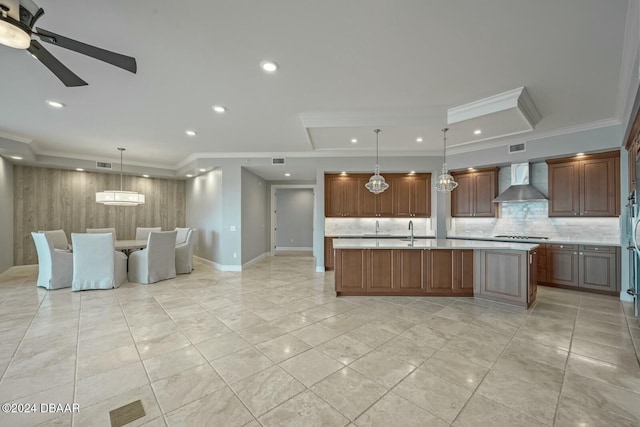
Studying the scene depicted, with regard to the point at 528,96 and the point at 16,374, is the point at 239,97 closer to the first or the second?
the point at 16,374

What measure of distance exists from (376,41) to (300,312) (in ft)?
10.5

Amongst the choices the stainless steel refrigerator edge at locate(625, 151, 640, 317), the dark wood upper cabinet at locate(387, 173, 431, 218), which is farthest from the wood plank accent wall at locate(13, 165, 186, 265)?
the stainless steel refrigerator edge at locate(625, 151, 640, 317)

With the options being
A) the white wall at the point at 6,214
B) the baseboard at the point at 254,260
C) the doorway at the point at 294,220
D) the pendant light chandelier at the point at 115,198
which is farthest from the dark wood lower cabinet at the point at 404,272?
the white wall at the point at 6,214

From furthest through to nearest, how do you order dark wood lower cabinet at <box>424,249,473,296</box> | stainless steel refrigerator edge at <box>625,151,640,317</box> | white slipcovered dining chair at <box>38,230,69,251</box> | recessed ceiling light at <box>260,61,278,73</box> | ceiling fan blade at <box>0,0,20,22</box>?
white slipcovered dining chair at <box>38,230,69,251</box> < dark wood lower cabinet at <box>424,249,473,296</box> < stainless steel refrigerator edge at <box>625,151,640,317</box> < recessed ceiling light at <box>260,61,278,73</box> < ceiling fan blade at <box>0,0,20,22</box>

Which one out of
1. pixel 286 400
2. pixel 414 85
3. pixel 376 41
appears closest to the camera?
pixel 286 400

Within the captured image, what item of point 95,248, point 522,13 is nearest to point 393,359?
point 522,13

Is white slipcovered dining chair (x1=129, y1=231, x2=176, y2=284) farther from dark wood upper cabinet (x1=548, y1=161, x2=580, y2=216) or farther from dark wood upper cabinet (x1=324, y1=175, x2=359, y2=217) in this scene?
dark wood upper cabinet (x1=548, y1=161, x2=580, y2=216)

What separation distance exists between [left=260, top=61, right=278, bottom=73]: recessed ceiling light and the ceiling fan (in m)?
1.16

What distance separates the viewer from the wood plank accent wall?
20.3ft

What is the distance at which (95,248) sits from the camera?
4.49 meters

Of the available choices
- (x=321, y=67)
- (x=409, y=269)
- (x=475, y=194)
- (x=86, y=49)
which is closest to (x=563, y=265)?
(x=475, y=194)

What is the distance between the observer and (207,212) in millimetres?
6922

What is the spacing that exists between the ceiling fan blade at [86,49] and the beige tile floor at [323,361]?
7.91ft

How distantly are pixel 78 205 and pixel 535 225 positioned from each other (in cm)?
1102
